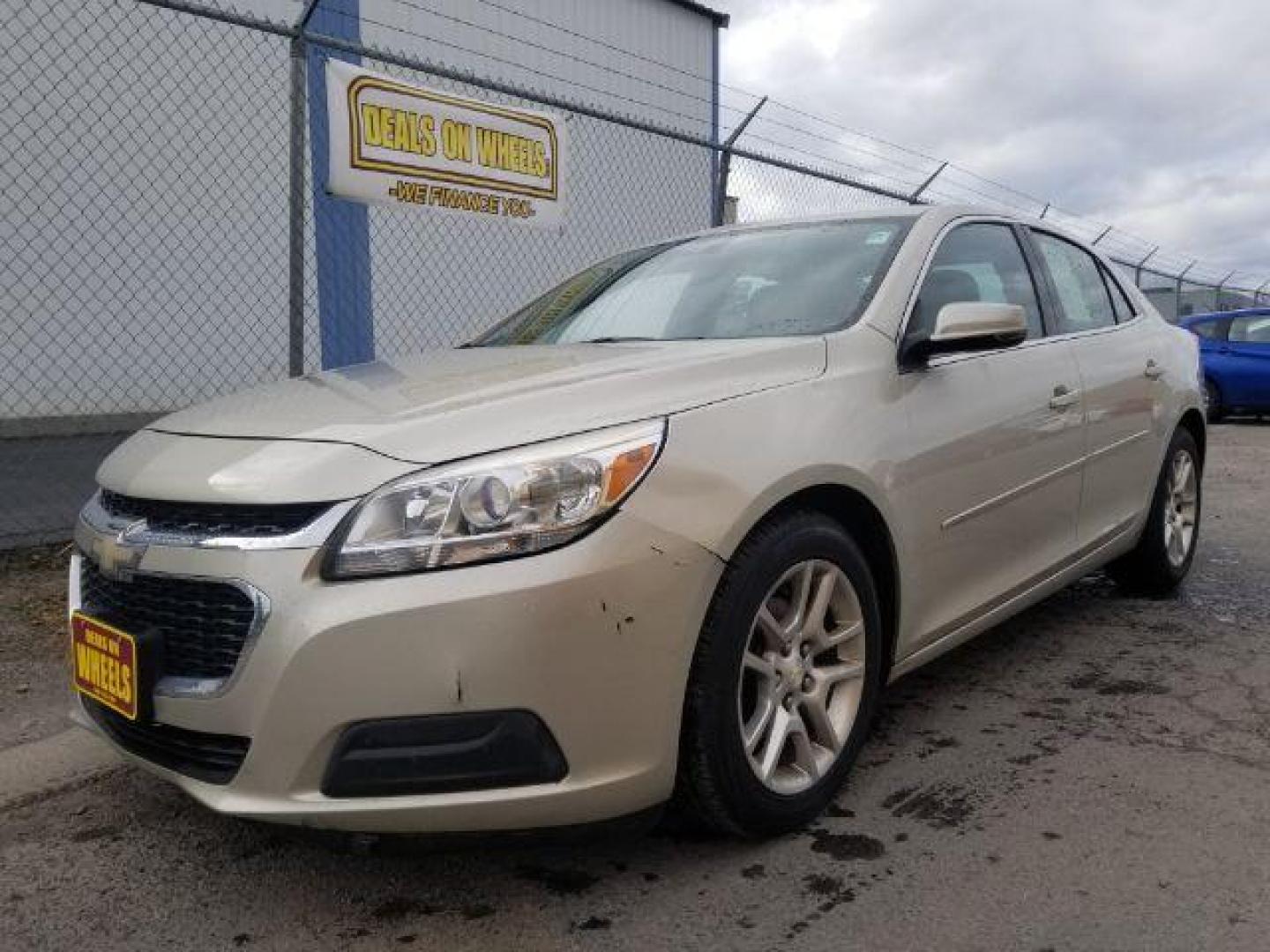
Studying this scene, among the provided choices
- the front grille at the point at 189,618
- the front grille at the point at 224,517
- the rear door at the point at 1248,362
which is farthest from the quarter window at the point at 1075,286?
the rear door at the point at 1248,362

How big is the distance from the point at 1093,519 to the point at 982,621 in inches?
33.9

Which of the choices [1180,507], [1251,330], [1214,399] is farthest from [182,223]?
[1251,330]

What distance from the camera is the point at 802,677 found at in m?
2.45

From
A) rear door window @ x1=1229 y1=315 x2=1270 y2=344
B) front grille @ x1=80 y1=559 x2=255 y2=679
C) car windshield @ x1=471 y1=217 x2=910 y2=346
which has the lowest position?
front grille @ x1=80 y1=559 x2=255 y2=679

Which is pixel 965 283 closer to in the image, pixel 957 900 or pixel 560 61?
pixel 957 900

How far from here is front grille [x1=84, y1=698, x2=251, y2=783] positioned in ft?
6.60

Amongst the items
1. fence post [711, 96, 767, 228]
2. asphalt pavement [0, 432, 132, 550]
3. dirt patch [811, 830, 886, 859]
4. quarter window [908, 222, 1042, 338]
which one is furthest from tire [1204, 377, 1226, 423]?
dirt patch [811, 830, 886, 859]

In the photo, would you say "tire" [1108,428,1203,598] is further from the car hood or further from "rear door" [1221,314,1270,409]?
"rear door" [1221,314,1270,409]

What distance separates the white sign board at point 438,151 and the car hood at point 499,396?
8.07ft

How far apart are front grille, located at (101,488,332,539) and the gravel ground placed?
560 mm

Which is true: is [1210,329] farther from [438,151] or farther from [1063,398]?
[1063,398]

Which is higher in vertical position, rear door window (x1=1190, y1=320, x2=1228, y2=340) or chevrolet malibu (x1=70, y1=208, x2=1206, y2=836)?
rear door window (x1=1190, y1=320, x2=1228, y2=340)

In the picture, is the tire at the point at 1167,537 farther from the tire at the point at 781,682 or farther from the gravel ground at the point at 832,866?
the tire at the point at 781,682

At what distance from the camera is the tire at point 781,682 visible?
2.16 m
